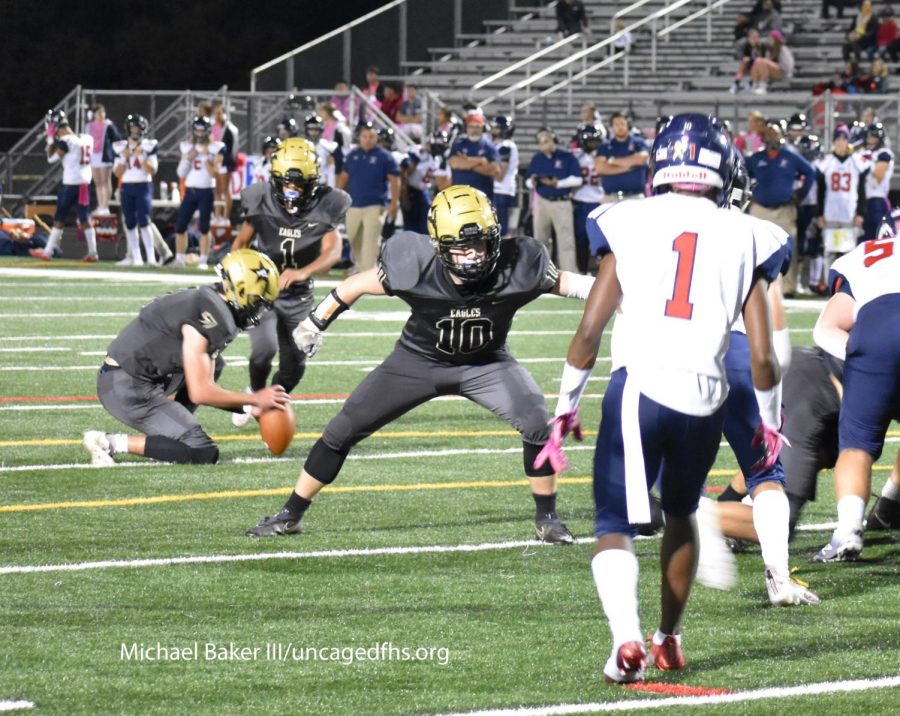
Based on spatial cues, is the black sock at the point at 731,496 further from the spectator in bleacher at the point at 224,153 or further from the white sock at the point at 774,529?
the spectator in bleacher at the point at 224,153

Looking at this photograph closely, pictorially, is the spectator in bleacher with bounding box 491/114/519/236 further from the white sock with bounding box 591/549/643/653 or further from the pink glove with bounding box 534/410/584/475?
the white sock with bounding box 591/549/643/653

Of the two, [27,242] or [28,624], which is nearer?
[28,624]

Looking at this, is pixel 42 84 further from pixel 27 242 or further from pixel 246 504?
pixel 246 504

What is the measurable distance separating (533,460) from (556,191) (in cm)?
1277

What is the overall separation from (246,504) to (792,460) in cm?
243

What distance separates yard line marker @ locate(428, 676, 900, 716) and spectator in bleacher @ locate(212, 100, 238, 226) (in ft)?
58.0

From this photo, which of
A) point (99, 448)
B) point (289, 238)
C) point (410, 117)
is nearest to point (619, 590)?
point (99, 448)

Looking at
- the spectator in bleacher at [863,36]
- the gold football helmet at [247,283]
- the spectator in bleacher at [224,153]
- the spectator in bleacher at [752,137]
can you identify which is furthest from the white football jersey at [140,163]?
the gold football helmet at [247,283]

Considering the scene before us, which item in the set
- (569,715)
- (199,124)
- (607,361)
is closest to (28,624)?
A: (569,715)

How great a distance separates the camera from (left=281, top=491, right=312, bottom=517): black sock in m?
6.88

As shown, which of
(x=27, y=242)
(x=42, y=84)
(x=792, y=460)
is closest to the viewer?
(x=792, y=460)

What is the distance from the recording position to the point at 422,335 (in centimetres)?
674

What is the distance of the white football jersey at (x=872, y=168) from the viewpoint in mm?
18919

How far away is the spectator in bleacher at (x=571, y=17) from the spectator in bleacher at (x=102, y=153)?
884cm
